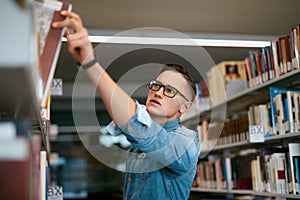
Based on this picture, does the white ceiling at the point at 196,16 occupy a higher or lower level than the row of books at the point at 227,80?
higher

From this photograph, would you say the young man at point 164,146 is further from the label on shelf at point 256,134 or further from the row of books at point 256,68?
the label on shelf at point 256,134

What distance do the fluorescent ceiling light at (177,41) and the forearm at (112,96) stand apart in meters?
3.54

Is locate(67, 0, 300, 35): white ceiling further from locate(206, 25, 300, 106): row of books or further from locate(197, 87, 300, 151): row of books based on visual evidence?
locate(197, 87, 300, 151): row of books

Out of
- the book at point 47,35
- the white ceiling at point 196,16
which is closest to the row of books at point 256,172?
the white ceiling at point 196,16

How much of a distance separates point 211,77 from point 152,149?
364 cm

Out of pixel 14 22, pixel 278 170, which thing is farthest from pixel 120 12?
pixel 14 22

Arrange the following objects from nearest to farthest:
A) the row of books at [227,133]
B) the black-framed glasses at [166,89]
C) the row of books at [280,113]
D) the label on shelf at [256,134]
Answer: the black-framed glasses at [166,89]
the row of books at [280,113]
the label on shelf at [256,134]
the row of books at [227,133]

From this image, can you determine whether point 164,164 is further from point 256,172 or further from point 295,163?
point 256,172

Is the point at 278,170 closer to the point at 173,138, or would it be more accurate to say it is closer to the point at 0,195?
the point at 173,138

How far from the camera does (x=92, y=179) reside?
9969mm

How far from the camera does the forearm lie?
1194 millimetres

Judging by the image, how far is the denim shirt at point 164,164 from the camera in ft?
4.92

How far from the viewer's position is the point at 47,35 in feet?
3.66

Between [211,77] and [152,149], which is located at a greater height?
[211,77]
